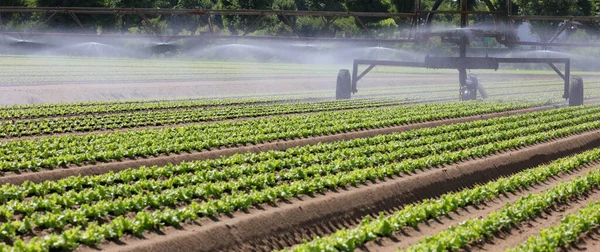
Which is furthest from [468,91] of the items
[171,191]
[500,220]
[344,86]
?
[171,191]

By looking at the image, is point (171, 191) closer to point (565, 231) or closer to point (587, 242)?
point (565, 231)

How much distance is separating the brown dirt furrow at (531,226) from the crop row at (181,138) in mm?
8324

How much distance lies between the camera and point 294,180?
50.1ft

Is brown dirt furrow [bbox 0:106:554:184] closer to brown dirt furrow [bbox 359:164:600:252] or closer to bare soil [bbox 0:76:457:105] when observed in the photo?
brown dirt furrow [bbox 359:164:600:252]

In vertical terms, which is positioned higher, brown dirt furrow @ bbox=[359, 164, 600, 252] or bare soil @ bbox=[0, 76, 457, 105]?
brown dirt furrow @ bbox=[359, 164, 600, 252]

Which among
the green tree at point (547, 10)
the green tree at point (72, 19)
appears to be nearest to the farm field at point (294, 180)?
the green tree at point (72, 19)

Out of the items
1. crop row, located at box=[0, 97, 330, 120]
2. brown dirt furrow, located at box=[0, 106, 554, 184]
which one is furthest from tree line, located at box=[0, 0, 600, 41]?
brown dirt furrow, located at box=[0, 106, 554, 184]

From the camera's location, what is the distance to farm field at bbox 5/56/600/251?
37.3 feet

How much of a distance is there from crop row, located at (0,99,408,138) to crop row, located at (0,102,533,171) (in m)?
1.98

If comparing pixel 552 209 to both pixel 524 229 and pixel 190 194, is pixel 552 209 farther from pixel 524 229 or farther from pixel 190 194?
pixel 190 194

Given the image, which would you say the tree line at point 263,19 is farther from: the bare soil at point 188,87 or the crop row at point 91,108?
the crop row at point 91,108

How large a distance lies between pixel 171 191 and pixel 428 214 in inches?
154

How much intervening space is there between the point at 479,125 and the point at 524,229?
13617mm

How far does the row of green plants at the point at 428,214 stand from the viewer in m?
10.8
